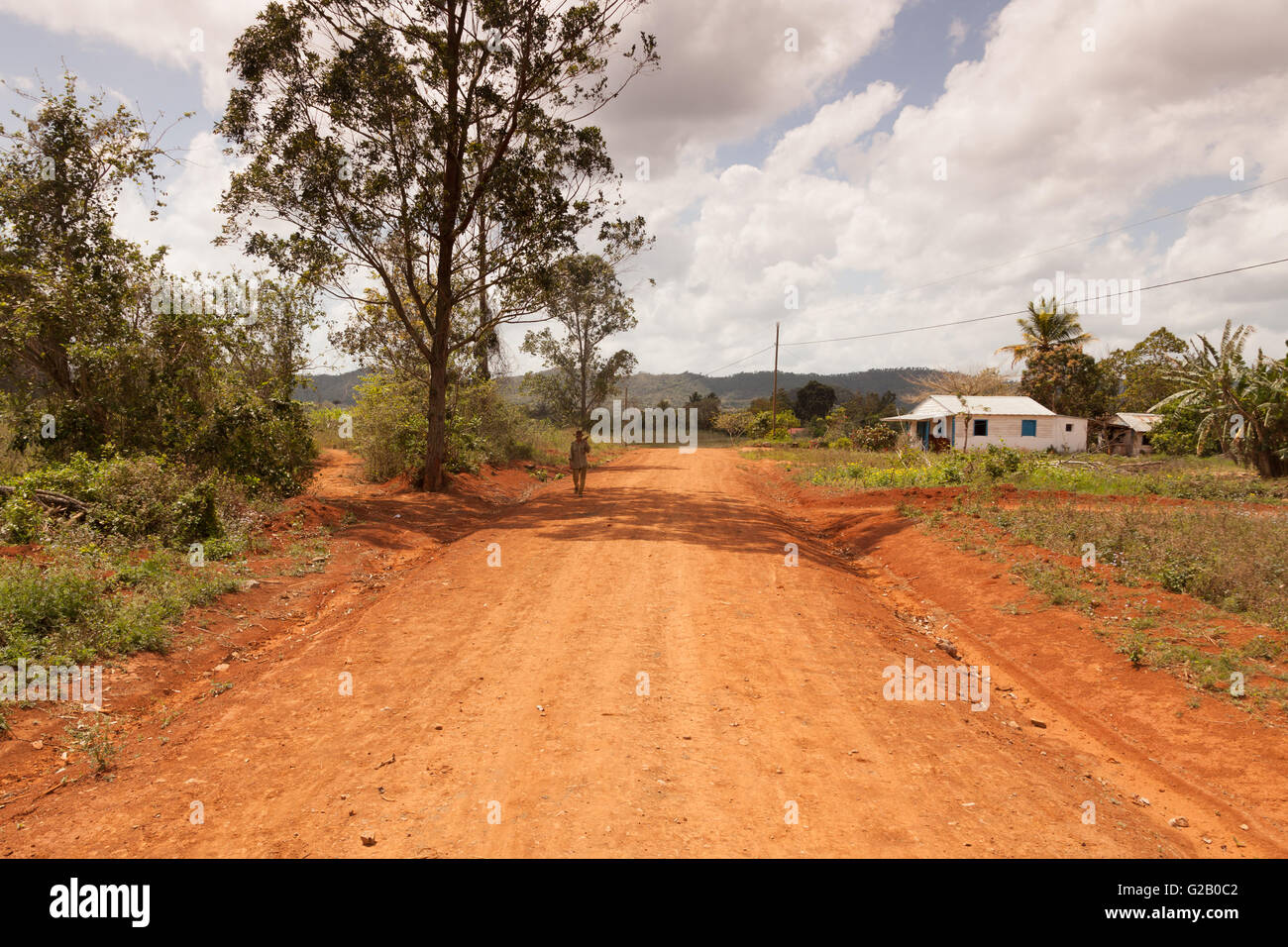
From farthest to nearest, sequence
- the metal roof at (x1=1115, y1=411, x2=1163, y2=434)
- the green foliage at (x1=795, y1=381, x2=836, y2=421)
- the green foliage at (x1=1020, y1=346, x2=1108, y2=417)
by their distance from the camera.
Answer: the green foliage at (x1=795, y1=381, x2=836, y2=421) < the green foliage at (x1=1020, y1=346, x2=1108, y2=417) < the metal roof at (x1=1115, y1=411, x2=1163, y2=434)

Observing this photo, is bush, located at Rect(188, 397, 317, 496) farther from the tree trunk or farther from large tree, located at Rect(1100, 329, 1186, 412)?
large tree, located at Rect(1100, 329, 1186, 412)

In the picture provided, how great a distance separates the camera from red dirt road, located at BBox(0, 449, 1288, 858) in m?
3.68

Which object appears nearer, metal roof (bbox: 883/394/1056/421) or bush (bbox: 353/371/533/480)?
bush (bbox: 353/371/533/480)

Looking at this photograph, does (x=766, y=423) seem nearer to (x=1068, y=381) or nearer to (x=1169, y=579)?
(x=1068, y=381)

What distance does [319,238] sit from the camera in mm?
16391

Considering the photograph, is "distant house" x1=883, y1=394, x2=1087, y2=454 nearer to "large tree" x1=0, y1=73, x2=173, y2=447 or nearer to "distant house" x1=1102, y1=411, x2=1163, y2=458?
"distant house" x1=1102, y1=411, x2=1163, y2=458

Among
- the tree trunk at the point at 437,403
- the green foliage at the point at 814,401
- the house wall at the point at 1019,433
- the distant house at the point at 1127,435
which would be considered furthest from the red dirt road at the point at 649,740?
the green foliage at the point at 814,401

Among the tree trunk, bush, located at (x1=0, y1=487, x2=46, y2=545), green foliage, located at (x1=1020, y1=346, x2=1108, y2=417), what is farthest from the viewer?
green foliage, located at (x1=1020, y1=346, x2=1108, y2=417)

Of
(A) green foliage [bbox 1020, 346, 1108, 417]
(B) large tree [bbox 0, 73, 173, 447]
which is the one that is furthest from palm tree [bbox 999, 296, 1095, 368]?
(B) large tree [bbox 0, 73, 173, 447]

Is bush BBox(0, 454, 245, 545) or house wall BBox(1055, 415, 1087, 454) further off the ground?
house wall BBox(1055, 415, 1087, 454)

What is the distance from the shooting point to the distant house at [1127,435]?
42688 mm

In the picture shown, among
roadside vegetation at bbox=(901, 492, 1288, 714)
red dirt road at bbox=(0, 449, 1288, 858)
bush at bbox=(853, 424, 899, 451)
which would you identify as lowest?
red dirt road at bbox=(0, 449, 1288, 858)

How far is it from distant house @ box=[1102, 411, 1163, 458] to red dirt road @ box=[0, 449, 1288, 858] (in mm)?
42712
